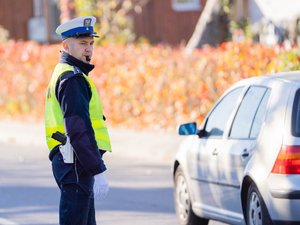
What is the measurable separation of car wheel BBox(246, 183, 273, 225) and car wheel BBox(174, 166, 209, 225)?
1.69 meters

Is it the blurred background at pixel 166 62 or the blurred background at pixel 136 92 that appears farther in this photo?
the blurred background at pixel 166 62

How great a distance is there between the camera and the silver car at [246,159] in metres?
8.02

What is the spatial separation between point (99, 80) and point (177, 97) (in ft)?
10.3

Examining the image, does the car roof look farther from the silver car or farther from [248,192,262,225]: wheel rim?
[248,192,262,225]: wheel rim

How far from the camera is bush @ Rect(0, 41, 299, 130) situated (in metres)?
18.8

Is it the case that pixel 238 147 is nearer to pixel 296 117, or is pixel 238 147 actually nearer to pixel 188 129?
pixel 296 117

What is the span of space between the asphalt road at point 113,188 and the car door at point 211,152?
1.26m

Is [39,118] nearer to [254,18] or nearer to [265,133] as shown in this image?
[254,18]

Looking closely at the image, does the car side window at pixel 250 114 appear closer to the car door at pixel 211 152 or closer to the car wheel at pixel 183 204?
the car door at pixel 211 152

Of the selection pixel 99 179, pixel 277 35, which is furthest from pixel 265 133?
pixel 277 35

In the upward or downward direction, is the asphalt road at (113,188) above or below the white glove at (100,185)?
below

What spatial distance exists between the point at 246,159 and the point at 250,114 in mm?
493

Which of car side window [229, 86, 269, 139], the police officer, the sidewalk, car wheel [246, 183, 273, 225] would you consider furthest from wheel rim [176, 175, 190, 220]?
the sidewalk

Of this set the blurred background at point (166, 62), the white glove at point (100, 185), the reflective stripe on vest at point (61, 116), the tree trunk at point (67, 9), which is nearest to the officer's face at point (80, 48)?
the reflective stripe on vest at point (61, 116)
